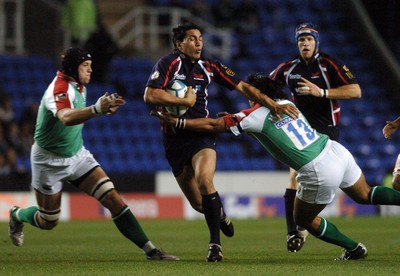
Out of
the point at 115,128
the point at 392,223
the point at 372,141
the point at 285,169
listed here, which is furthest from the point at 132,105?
the point at 392,223

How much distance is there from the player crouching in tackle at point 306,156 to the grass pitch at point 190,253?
1.49 feet

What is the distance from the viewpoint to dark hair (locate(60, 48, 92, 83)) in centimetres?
982

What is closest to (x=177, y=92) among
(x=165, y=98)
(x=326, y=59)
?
(x=165, y=98)

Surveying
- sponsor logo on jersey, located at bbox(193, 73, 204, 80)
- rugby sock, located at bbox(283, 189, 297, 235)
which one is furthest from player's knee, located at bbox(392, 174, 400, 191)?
sponsor logo on jersey, located at bbox(193, 73, 204, 80)

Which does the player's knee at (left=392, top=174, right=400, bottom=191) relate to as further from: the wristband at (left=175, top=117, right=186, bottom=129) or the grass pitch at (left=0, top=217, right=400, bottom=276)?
the wristband at (left=175, top=117, right=186, bottom=129)

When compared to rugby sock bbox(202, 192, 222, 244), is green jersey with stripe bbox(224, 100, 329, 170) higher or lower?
higher

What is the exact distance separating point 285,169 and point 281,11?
6.44 m

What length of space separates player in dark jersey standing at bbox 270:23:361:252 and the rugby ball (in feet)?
4.74

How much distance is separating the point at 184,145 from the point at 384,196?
2007 mm

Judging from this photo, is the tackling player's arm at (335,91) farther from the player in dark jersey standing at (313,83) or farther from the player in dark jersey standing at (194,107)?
the player in dark jersey standing at (194,107)

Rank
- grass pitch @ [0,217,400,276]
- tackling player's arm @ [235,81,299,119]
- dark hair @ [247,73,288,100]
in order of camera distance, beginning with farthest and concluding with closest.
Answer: dark hair @ [247,73,288,100]
tackling player's arm @ [235,81,299,119]
grass pitch @ [0,217,400,276]

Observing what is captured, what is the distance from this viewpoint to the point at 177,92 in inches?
379

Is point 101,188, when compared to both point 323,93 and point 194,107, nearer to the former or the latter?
point 194,107

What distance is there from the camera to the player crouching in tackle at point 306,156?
350 inches
